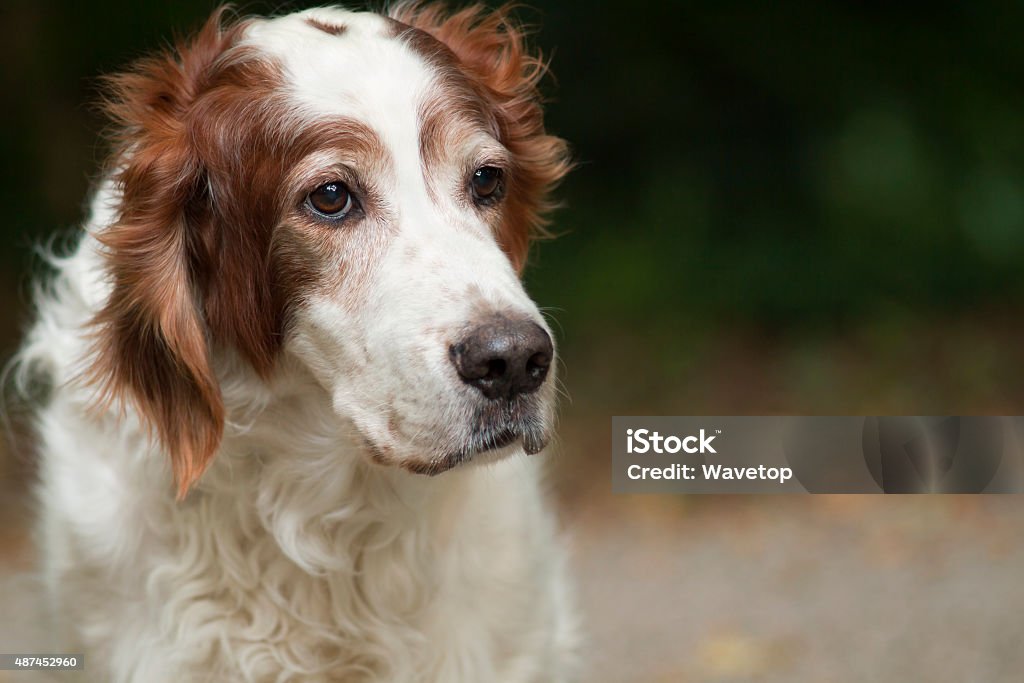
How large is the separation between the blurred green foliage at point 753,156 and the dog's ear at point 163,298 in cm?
385

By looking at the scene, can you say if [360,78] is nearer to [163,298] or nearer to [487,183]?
[487,183]

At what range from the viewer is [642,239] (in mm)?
7414

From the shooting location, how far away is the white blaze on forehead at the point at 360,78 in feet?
9.66

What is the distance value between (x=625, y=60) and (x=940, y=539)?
3111 mm

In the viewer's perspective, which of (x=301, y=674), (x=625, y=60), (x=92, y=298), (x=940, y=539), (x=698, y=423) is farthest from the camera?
(x=625, y=60)

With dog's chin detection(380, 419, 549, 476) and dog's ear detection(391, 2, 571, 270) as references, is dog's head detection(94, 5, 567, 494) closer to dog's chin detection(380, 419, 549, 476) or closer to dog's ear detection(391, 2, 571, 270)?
dog's chin detection(380, 419, 549, 476)

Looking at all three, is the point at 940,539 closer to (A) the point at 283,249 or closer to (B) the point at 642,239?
(B) the point at 642,239

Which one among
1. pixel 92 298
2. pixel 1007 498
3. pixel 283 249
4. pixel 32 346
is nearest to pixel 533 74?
pixel 283 249

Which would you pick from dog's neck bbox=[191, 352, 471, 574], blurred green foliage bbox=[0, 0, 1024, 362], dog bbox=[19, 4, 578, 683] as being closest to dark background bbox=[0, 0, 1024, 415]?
blurred green foliage bbox=[0, 0, 1024, 362]

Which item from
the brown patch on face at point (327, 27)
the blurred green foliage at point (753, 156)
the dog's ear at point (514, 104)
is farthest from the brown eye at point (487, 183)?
the blurred green foliage at point (753, 156)

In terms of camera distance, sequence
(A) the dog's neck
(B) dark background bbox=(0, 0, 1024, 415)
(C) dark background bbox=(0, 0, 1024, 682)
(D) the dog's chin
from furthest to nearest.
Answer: (B) dark background bbox=(0, 0, 1024, 415) < (C) dark background bbox=(0, 0, 1024, 682) < (A) the dog's neck < (D) the dog's chin

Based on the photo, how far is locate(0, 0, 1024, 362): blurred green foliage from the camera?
7098 mm

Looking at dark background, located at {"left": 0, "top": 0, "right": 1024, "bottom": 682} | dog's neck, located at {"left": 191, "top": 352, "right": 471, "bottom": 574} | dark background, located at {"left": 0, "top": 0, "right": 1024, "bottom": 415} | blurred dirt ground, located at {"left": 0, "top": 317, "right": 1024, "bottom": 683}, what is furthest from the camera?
dark background, located at {"left": 0, "top": 0, "right": 1024, "bottom": 415}

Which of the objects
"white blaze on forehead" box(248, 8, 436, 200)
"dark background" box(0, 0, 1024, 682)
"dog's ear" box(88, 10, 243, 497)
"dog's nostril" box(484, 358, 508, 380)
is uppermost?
"dark background" box(0, 0, 1024, 682)
